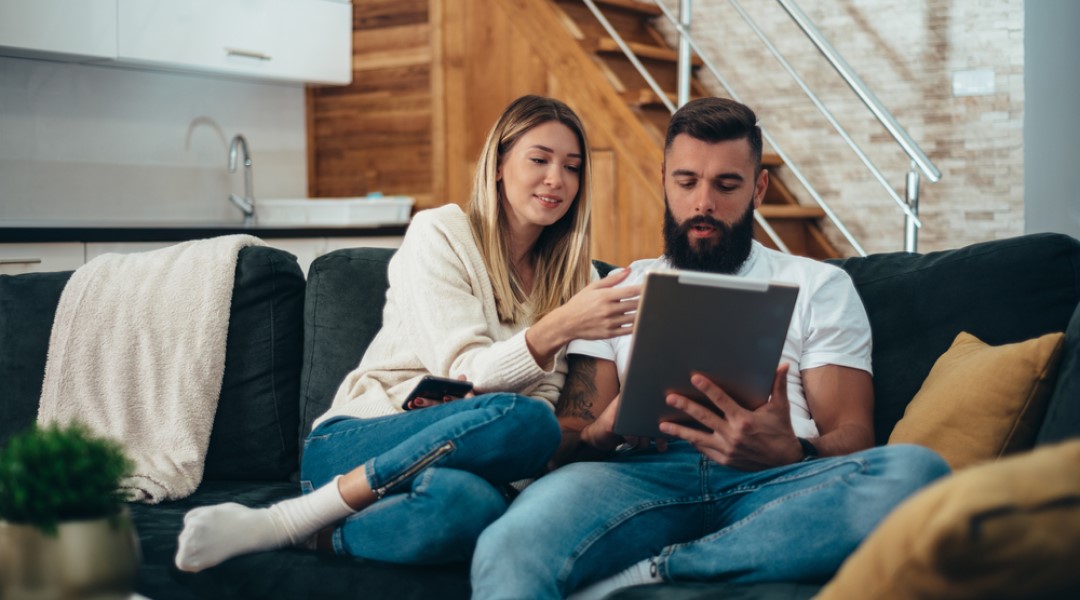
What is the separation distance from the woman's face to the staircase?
209 centimetres

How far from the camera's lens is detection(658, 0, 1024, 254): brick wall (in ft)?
13.8

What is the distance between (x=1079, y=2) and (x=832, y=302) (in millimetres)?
1917

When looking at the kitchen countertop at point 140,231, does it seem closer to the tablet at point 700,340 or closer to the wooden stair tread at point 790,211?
the wooden stair tread at point 790,211

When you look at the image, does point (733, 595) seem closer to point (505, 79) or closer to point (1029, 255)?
point (1029, 255)

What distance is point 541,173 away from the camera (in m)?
2.11

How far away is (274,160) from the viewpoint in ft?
15.0

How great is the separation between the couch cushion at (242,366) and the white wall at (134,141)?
5.22 feet

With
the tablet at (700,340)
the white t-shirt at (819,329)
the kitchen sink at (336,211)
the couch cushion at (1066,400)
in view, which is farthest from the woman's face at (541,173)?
the kitchen sink at (336,211)

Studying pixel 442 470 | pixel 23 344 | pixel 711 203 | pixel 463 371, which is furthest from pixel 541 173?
pixel 23 344

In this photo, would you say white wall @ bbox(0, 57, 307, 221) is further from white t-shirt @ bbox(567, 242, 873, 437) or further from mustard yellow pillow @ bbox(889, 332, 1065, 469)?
mustard yellow pillow @ bbox(889, 332, 1065, 469)

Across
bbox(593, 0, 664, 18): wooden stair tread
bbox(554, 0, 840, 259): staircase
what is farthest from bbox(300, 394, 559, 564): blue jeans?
bbox(593, 0, 664, 18): wooden stair tread

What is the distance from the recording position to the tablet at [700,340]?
1535mm

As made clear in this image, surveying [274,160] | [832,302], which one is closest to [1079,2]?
[832,302]

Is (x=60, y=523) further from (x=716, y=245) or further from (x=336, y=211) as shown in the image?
(x=336, y=211)
